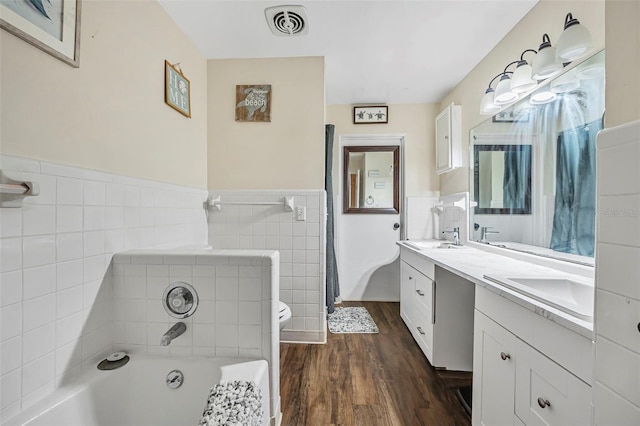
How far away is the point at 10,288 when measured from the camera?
0.77 meters

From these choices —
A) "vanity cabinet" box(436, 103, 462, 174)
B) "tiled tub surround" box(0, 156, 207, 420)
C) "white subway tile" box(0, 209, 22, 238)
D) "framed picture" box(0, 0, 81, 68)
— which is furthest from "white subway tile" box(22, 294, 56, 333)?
"vanity cabinet" box(436, 103, 462, 174)

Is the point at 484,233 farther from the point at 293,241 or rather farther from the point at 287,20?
the point at 287,20

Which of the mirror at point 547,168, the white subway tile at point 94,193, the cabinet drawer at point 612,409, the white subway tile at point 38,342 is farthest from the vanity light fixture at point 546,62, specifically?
the white subway tile at point 38,342

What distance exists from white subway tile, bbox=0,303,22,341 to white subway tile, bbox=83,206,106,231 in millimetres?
334

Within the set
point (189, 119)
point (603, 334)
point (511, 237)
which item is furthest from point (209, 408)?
point (511, 237)

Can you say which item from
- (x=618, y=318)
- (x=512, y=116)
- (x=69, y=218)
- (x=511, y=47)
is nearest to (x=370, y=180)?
(x=512, y=116)

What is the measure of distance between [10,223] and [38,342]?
1.34ft

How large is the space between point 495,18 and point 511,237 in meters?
1.46

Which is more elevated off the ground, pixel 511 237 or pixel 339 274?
pixel 511 237

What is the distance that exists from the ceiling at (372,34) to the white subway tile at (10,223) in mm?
1470

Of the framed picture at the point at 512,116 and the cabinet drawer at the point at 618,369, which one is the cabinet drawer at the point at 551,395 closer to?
the cabinet drawer at the point at 618,369

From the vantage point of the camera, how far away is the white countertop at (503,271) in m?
0.75

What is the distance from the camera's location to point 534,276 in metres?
1.20

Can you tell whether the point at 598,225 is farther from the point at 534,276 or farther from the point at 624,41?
the point at 534,276
